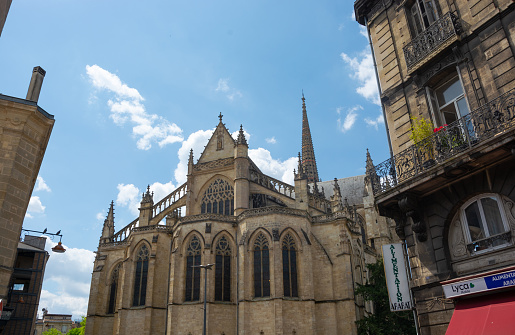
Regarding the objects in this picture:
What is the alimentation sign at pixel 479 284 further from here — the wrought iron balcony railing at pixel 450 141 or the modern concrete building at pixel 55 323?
the modern concrete building at pixel 55 323

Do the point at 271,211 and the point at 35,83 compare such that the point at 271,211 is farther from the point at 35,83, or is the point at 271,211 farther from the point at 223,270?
the point at 35,83

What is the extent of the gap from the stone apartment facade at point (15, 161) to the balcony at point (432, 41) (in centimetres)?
1091

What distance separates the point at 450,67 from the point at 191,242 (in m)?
21.7

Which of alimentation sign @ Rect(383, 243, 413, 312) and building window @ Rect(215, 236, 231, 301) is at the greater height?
building window @ Rect(215, 236, 231, 301)

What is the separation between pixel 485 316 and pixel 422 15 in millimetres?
8202

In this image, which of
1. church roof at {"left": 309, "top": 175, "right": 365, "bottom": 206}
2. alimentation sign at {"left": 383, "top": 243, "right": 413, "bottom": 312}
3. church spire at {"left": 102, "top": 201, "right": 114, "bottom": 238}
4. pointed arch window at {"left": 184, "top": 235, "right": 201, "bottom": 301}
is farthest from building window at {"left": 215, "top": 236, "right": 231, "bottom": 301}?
church roof at {"left": 309, "top": 175, "right": 365, "bottom": 206}

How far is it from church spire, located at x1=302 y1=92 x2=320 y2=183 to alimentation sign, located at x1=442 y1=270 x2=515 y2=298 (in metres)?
63.3

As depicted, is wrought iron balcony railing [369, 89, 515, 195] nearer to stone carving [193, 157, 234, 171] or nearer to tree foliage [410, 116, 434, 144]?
tree foliage [410, 116, 434, 144]

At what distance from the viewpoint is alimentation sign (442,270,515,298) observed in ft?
25.1

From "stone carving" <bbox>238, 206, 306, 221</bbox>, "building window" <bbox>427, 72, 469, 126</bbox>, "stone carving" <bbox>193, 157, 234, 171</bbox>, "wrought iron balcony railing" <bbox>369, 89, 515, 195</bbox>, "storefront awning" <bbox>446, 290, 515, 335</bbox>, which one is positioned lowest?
"storefront awning" <bbox>446, 290, 515, 335</bbox>

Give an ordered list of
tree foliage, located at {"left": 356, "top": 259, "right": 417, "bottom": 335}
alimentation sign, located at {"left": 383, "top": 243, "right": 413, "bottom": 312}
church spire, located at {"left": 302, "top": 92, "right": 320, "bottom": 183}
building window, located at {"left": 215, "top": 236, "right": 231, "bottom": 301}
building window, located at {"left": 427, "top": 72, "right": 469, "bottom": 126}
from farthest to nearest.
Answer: church spire, located at {"left": 302, "top": 92, "right": 320, "bottom": 183} → building window, located at {"left": 215, "top": 236, "right": 231, "bottom": 301} → tree foliage, located at {"left": 356, "top": 259, "right": 417, "bottom": 335} → building window, located at {"left": 427, "top": 72, "right": 469, "bottom": 126} → alimentation sign, located at {"left": 383, "top": 243, "right": 413, "bottom": 312}

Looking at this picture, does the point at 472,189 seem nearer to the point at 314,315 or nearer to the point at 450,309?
the point at 450,309

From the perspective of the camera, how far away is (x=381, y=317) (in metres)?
23.5

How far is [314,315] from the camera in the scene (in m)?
25.8
